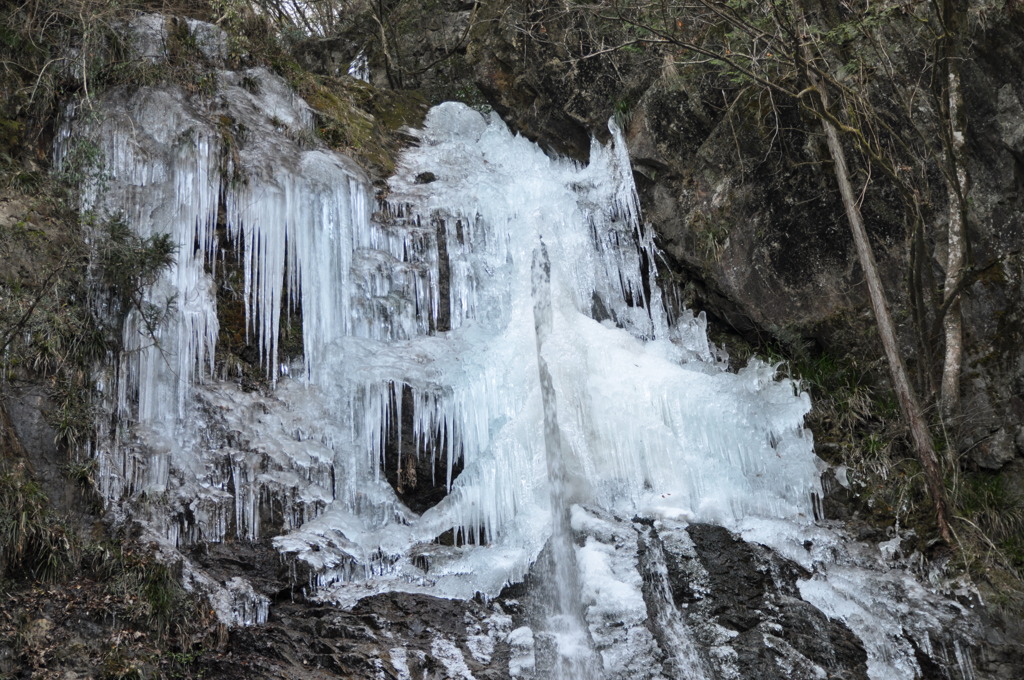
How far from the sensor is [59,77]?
646 centimetres

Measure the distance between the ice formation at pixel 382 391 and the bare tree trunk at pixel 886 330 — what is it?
29.6 inches

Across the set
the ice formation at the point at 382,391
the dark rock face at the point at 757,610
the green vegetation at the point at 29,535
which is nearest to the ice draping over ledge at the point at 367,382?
the ice formation at the point at 382,391

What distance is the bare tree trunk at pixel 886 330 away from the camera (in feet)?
18.6

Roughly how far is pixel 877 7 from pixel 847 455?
3.54 metres

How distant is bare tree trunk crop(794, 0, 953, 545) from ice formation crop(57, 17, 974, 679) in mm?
751

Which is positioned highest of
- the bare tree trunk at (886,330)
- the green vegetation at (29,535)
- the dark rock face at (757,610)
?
the bare tree trunk at (886,330)

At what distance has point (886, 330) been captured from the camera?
620cm

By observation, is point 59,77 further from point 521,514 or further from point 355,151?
point 521,514

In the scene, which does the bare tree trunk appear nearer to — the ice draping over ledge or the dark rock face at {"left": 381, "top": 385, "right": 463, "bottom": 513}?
the ice draping over ledge

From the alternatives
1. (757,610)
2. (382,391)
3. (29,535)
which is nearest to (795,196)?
(757,610)

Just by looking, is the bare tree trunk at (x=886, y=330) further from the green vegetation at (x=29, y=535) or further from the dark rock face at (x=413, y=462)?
the green vegetation at (x=29, y=535)

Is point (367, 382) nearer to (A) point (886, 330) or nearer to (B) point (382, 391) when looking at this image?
(B) point (382, 391)

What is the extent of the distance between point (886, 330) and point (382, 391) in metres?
3.74

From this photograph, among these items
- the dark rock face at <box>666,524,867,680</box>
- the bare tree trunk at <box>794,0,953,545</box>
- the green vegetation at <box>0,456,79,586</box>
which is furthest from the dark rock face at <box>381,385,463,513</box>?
the bare tree trunk at <box>794,0,953,545</box>
